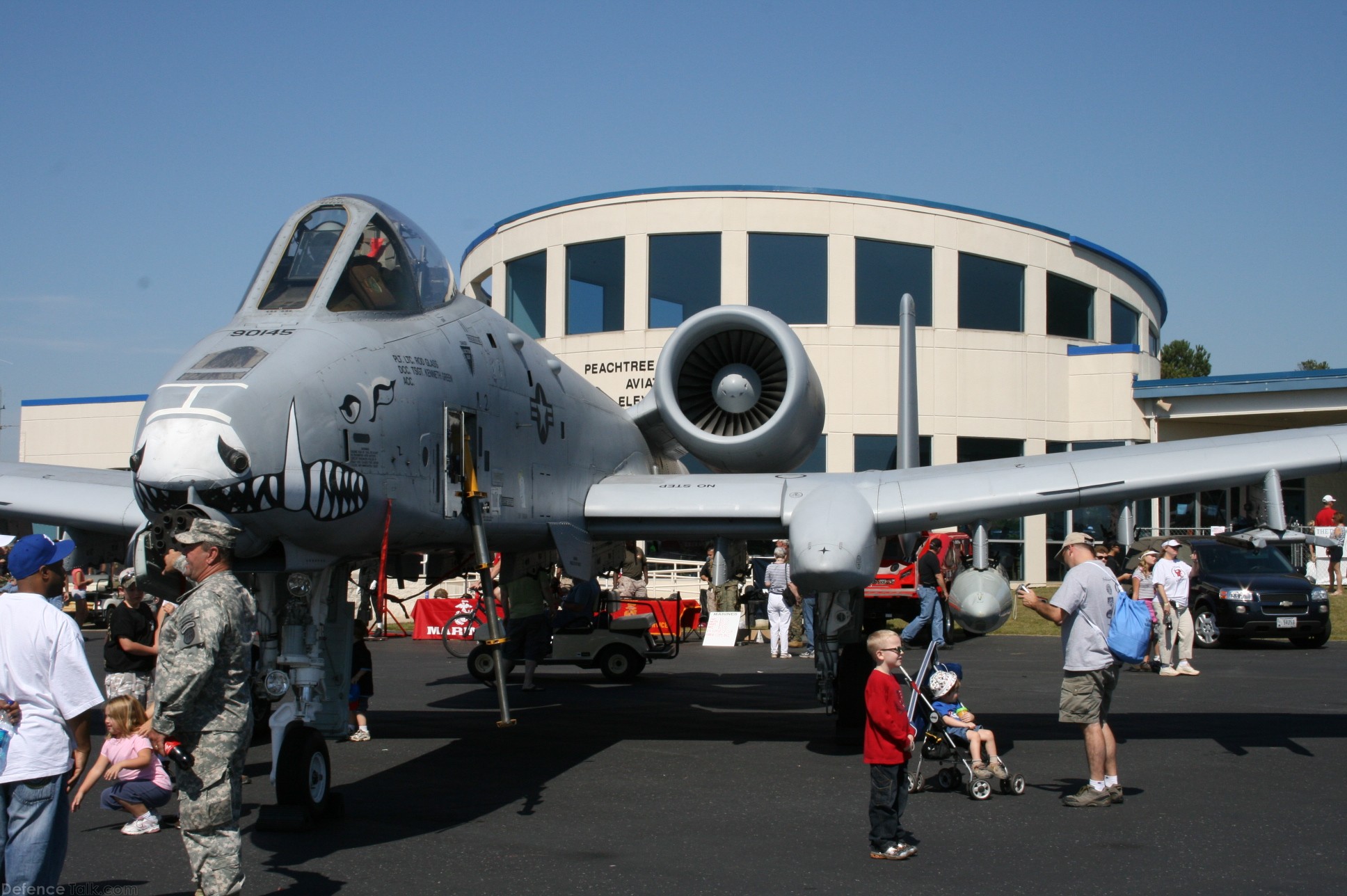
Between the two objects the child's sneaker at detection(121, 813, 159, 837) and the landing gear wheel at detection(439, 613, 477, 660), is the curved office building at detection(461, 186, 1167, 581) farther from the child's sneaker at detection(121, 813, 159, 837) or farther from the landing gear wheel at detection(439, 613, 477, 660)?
the child's sneaker at detection(121, 813, 159, 837)

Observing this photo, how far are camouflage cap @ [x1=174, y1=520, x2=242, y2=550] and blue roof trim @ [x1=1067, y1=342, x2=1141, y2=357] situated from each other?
2940cm

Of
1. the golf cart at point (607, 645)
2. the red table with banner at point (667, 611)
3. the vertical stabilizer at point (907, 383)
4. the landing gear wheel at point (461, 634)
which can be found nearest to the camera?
the vertical stabilizer at point (907, 383)

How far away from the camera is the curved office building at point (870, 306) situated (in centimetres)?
2931

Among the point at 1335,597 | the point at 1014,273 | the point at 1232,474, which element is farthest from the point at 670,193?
the point at 1232,474

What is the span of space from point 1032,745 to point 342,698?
575cm

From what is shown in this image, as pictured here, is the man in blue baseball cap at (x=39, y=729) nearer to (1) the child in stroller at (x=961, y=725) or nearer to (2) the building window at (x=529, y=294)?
(1) the child in stroller at (x=961, y=725)

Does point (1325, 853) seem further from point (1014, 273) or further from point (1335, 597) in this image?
→ point (1014, 273)

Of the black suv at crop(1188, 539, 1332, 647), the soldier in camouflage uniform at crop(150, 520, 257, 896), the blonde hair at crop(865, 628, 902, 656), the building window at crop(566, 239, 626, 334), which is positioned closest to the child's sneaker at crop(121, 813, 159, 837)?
the soldier in camouflage uniform at crop(150, 520, 257, 896)

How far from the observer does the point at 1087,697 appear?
23.8 ft

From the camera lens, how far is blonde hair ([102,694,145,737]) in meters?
7.17

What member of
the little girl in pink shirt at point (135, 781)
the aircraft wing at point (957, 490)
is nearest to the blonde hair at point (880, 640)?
the aircraft wing at point (957, 490)

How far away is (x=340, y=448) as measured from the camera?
22.1 feet

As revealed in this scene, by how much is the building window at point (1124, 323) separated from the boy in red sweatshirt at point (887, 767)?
97.5ft

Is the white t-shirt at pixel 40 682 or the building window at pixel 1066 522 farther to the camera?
the building window at pixel 1066 522
